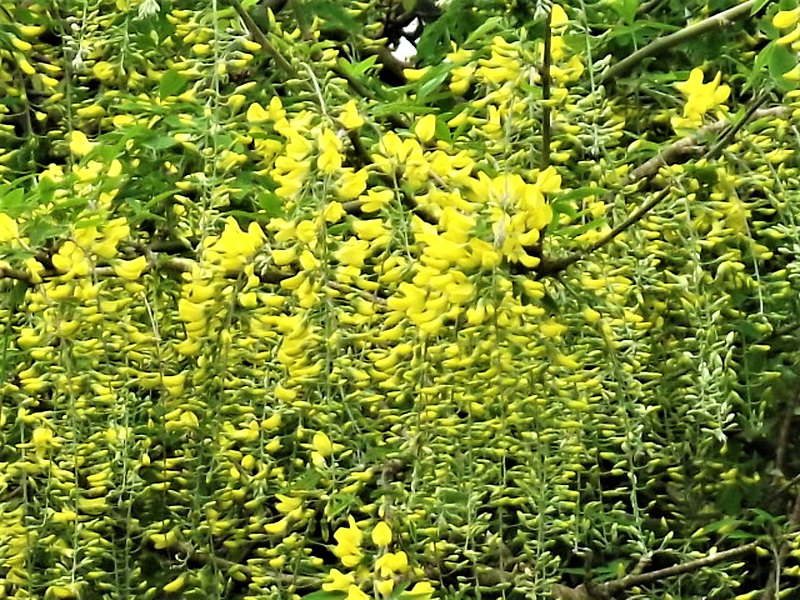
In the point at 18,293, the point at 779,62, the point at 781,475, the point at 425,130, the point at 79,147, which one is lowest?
the point at 781,475

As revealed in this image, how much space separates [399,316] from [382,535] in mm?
240

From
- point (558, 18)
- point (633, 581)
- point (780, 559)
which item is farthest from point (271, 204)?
point (780, 559)

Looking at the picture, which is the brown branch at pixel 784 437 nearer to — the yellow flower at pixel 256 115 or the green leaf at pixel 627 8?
the green leaf at pixel 627 8

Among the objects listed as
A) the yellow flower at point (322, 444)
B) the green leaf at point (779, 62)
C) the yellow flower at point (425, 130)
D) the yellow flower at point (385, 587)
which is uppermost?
the green leaf at point (779, 62)

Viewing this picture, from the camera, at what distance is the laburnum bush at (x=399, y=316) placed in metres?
1.15

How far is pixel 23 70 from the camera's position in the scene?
5.66 feet

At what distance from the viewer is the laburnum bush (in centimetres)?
115

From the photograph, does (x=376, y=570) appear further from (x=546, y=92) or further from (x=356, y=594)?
(x=546, y=92)

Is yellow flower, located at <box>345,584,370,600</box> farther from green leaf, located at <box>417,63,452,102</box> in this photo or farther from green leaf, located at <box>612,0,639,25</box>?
green leaf, located at <box>612,0,639,25</box>

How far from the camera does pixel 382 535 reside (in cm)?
121

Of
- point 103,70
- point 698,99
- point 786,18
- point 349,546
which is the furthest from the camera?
point 103,70

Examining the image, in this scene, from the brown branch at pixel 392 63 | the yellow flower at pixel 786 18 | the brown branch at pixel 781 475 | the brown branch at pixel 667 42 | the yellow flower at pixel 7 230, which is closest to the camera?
the yellow flower at pixel 786 18

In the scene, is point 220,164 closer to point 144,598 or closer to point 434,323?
point 434,323

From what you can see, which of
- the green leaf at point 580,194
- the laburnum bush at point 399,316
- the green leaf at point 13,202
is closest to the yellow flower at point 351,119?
the laburnum bush at point 399,316
